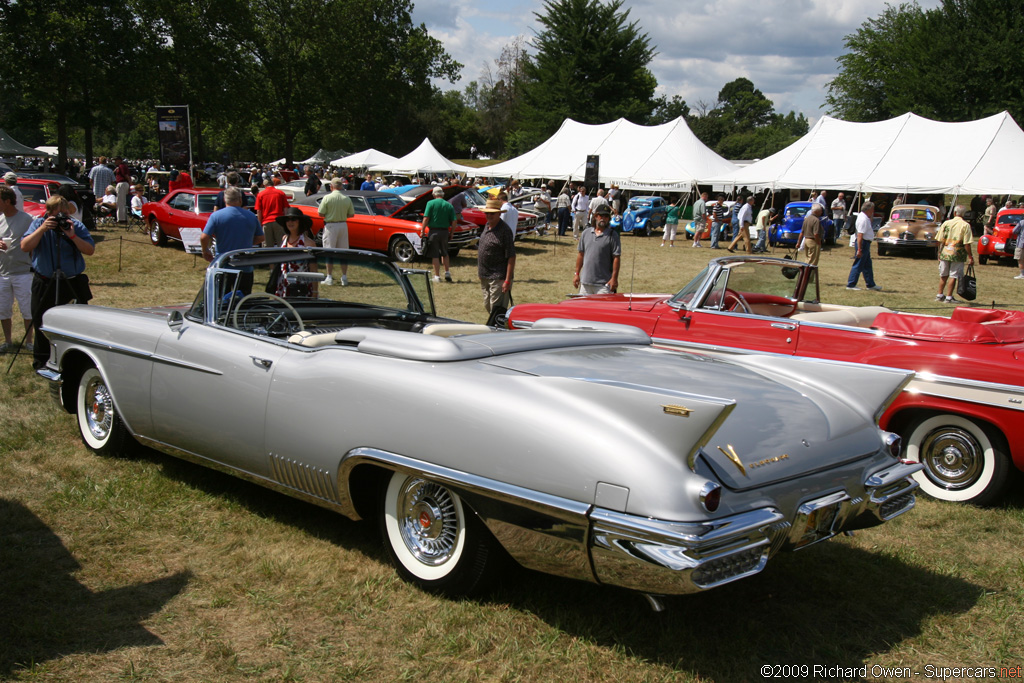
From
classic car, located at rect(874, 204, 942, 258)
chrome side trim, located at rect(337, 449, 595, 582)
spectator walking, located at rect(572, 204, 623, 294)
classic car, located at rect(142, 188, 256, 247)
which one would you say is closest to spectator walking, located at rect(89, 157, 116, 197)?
classic car, located at rect(142, 188, 256, 247)

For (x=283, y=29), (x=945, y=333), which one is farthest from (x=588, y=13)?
(x=945, y=333)

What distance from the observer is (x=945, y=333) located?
17.2 ft

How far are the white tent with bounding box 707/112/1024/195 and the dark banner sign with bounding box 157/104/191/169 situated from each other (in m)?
17.2

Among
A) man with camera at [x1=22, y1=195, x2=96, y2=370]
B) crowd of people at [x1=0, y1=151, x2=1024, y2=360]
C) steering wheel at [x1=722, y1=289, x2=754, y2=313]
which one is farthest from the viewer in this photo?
crowd of people at [x1=0, y1=151, x2=1024, y2=360]

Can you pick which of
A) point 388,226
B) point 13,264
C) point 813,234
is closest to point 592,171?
point 388,226

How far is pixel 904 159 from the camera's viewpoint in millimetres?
25828

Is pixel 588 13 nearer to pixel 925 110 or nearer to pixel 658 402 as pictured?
pixel 925 110

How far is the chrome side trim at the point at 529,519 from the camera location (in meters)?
2.77

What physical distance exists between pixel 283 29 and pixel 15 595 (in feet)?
176

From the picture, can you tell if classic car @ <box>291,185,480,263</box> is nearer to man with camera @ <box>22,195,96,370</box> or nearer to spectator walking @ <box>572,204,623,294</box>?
spectator walking @ <box>572,204,623,294</box>

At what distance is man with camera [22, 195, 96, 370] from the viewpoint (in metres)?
6.93

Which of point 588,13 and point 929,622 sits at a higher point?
point 588,13

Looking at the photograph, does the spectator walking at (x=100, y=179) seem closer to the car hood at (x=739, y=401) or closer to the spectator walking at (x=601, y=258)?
the spectator walking at (x=601, y=258)

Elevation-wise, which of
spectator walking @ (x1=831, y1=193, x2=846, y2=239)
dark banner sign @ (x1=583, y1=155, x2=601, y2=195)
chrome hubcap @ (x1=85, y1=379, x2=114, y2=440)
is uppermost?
dark banner sign @ (x1=583, y1=155, x2=601, y2=195)
